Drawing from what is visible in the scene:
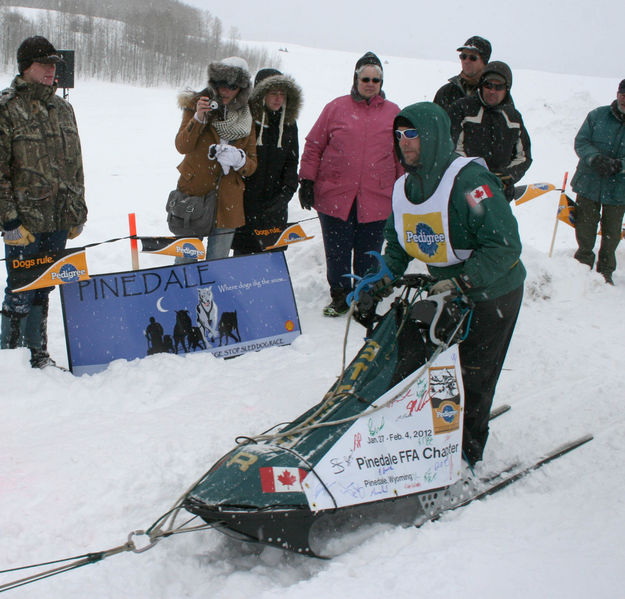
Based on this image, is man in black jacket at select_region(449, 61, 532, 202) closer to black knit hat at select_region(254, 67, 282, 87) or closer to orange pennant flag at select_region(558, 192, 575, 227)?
black knit hat at select_region(254, 67, 282, 87)

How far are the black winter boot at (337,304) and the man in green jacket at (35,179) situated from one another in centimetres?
228

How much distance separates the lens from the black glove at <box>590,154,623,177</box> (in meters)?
6.38

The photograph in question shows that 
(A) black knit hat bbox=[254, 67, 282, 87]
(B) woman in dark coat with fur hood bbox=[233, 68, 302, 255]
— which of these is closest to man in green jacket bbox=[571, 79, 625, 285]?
(B) woman in dark coat with fur hood bbox=[233, 68, 302, 255]

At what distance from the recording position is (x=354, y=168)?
5.03 meters

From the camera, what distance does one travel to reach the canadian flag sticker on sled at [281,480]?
237cm

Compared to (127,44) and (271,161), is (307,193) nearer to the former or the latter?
(271,161)

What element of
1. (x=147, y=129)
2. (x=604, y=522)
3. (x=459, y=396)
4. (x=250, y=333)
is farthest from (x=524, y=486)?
(x=147, y=129)

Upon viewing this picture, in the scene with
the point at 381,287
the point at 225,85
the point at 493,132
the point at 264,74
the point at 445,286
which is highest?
the point at 264,74

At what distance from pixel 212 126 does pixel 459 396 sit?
9.38 feet

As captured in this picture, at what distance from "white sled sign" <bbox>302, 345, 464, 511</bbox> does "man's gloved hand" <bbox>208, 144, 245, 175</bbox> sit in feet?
8.08

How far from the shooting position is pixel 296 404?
13.2ft

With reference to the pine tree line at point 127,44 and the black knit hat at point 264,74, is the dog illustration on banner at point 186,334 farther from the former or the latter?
the pine tree line at point 127,44

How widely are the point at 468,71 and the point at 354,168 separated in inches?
55.0

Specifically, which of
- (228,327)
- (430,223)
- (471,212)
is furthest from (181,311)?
(471,212)
